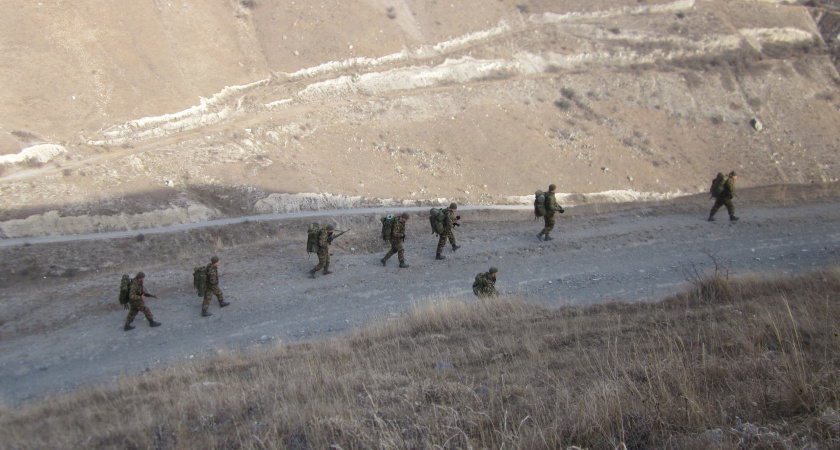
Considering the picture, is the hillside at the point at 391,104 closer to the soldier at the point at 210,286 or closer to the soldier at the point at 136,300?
the soldier at the point at 136,300

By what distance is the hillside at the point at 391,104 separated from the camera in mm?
21625

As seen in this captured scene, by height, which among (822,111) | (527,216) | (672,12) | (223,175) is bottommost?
(527,216)

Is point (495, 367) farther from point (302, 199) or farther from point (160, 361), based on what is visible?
point (302, 199)

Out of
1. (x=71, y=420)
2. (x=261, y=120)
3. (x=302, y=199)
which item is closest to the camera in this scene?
(x=71, y=420)

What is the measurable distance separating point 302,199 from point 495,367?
665 inches

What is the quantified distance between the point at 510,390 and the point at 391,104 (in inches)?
1031

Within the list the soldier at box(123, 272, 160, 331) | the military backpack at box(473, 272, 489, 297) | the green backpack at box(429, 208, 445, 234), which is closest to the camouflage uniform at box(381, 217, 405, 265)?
the green backpack at box(429, 208, 445, 234)

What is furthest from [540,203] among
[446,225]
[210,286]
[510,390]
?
[510,390]

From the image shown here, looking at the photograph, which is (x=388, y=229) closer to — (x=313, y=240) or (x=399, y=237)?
(x=399, y=237)

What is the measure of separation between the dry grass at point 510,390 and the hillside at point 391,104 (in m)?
14.2

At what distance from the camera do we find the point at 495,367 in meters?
6.06

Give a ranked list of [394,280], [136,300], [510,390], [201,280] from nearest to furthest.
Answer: [510,390] → [136,300] → [201,280] → [394,280]

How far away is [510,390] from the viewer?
4867mm

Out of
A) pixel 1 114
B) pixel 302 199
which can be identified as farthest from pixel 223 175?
pixel 1 114
